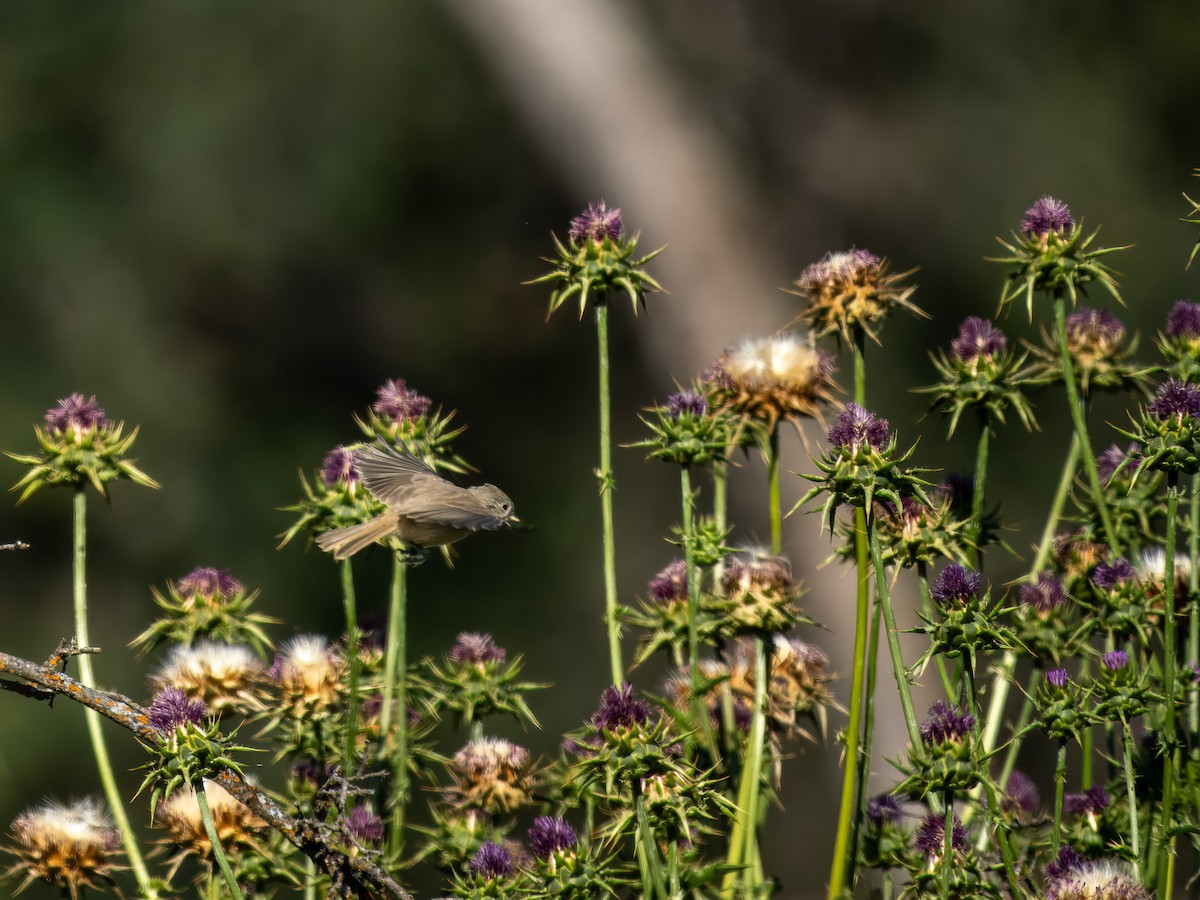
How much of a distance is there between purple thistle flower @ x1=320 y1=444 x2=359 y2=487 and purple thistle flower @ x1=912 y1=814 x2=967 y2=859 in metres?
1.05

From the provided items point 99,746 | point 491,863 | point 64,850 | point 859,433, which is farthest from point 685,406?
point 64,850

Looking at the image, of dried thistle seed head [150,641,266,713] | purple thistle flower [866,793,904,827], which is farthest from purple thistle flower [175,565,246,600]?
purple thistle flower [866,793,904,827]

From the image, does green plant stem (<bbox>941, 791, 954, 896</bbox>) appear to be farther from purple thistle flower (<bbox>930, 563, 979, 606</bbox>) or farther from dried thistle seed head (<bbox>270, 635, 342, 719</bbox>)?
dried thistle seed head (<bbox>270, 635, 342, 719</bbox>)

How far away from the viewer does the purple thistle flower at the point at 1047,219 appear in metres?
2.28

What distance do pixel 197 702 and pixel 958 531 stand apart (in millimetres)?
1083

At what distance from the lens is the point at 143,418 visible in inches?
422

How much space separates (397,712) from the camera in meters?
2.46

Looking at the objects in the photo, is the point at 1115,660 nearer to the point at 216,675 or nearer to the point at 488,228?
the point at 216,675

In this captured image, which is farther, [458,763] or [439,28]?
[439,28]

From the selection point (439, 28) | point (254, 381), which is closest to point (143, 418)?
point (254, 381)

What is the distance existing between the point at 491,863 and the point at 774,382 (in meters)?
0.88

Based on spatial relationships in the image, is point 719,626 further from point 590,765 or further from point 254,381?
point 254,381

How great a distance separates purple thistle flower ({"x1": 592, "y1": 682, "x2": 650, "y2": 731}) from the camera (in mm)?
1888

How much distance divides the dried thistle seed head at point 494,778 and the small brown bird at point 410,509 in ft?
1.18
